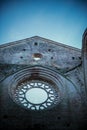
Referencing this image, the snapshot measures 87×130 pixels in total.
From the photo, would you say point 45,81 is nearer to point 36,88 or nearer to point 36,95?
point 36,88

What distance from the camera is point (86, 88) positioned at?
1244 cm

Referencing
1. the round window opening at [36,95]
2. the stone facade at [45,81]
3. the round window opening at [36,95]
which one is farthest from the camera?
the round window opening at [36,95]

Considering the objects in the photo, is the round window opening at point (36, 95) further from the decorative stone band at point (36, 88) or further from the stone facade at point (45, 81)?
the stone facade at point (45, 81)

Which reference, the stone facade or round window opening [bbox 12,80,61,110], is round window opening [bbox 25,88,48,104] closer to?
round window opening [bbox 12,80,61,110]

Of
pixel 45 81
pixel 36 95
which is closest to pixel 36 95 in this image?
pixel 36 95

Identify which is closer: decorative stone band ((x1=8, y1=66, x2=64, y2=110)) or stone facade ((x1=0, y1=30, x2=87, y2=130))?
stone facade ((x1=0, y1=30, x2=87, y2=130))

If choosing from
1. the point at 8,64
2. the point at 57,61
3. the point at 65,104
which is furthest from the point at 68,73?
the point at 8,64

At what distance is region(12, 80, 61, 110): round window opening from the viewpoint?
12117mm

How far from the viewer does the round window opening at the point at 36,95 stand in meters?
12.1

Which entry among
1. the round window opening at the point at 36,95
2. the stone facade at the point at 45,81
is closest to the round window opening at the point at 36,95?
the round window opening at the point at 36,95

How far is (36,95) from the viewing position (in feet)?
41.4

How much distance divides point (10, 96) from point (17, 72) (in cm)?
159

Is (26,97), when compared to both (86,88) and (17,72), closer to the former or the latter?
(17,72)

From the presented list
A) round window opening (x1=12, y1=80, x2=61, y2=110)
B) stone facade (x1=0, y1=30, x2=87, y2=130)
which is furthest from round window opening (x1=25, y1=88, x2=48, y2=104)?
stone facade (x1=0, y1=30, x2=87, y2=130)
